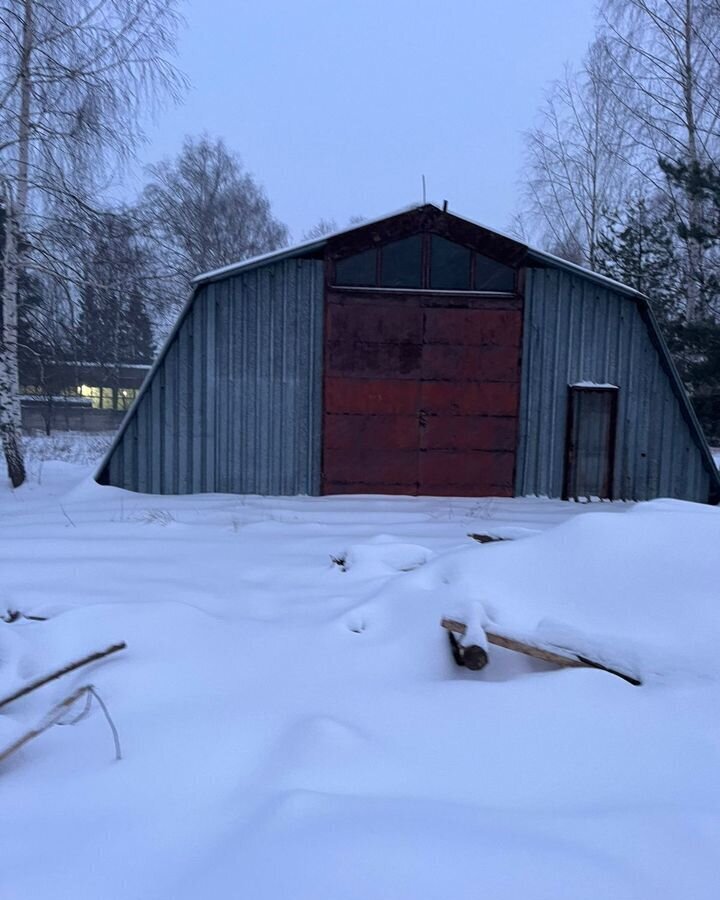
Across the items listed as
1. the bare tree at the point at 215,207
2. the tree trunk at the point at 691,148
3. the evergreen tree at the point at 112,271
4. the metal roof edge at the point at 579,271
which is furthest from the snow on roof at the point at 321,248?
the bare tree at the point at 215,207

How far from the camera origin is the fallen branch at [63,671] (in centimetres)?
250

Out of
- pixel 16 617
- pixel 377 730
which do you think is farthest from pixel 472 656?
pixel 16 617

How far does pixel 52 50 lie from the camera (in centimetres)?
1047

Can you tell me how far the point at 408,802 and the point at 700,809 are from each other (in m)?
0.91

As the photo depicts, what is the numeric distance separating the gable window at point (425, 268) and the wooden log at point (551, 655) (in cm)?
715

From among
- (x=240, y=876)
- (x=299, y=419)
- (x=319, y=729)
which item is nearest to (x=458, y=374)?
(x=299, y=419)

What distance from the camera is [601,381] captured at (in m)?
9.55

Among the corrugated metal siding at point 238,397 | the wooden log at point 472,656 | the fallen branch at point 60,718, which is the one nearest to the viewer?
the fallen branch at point 60,718

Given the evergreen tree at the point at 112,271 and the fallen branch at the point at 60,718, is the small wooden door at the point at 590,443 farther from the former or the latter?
the fallen branch at the point at 60,718

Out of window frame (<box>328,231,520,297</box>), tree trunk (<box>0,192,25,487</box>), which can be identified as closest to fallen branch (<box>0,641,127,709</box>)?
window frame (<box>328,231,520,297</box>)

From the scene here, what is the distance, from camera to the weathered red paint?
367 inches

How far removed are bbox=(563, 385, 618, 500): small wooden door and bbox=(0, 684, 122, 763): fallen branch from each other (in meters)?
8.20

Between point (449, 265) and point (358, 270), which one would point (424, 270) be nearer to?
point (449, 265)

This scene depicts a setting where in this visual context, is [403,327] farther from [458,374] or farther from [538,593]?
[538,593]
